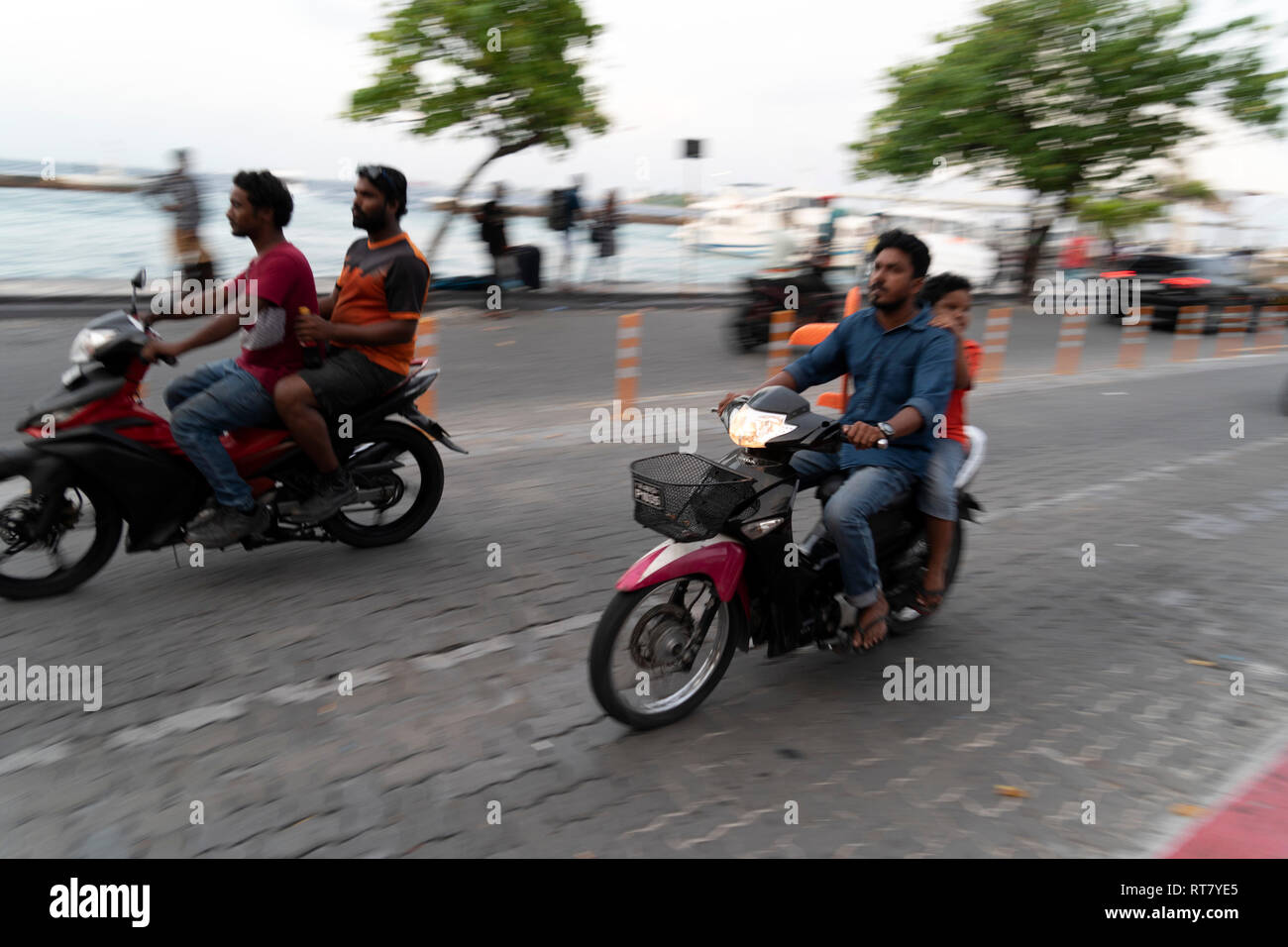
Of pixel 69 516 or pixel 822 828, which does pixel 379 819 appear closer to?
pixel 822 828

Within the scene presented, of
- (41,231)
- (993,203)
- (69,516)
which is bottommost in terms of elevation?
(69,516)

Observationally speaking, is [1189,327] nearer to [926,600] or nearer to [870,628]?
[926,600]

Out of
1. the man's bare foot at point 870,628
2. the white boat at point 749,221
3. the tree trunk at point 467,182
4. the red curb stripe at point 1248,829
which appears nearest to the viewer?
the red curb stripe at point 1248,829

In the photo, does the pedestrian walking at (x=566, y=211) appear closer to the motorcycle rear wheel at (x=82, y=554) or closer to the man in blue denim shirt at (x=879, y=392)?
the motorcycle rear wheel at (x=82, y=554)

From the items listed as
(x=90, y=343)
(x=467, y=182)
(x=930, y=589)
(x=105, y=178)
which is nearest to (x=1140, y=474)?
(x=930, y=589)

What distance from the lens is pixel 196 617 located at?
460cm

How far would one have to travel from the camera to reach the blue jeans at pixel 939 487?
4.21 metres

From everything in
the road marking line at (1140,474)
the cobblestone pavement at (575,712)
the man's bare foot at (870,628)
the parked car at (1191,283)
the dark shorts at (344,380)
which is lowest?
the cobblestone pavement at (575,712)

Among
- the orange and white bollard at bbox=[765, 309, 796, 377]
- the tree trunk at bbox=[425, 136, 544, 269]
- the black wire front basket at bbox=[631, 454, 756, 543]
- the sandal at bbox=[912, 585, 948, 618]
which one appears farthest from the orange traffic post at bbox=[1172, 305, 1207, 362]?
the black wire front basket at bbox=[631, 454, 756, 543]

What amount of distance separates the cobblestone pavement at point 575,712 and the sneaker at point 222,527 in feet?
0.90

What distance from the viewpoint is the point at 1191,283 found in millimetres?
21562

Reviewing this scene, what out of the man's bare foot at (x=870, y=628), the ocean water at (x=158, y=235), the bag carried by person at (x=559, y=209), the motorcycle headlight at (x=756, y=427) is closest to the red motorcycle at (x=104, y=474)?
the motorcycle headlight at (x=756, y=427)
